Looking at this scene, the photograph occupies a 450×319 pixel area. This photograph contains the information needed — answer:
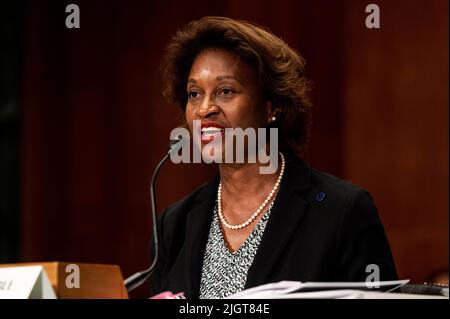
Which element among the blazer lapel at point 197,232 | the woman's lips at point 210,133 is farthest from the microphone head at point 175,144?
the blazer lapel at point 197,232

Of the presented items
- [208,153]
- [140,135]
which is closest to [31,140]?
[140,135]

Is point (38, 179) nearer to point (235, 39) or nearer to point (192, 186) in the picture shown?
point (192, 186)

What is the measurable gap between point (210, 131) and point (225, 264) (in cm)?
31

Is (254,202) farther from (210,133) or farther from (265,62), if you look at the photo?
(265,62)

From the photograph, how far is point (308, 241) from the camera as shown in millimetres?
→ 1676

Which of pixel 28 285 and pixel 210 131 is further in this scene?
pixel 210 131

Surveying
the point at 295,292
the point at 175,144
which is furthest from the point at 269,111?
the point at 295,292

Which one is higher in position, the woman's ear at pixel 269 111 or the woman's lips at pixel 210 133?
the woman's ear at pixel 269 111

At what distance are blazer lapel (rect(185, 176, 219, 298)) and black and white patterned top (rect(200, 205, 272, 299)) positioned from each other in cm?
2

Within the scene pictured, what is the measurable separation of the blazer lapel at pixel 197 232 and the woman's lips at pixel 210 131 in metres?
0.22

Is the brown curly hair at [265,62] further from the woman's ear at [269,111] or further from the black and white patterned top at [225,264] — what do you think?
the black and white patterned top at [225,264]

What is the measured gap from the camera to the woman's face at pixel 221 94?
5.91ft

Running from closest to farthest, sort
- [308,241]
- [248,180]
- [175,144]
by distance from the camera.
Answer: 1. [175,144]
2. [308,241]
3. [248,180]

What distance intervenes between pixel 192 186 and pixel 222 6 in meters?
0.82
